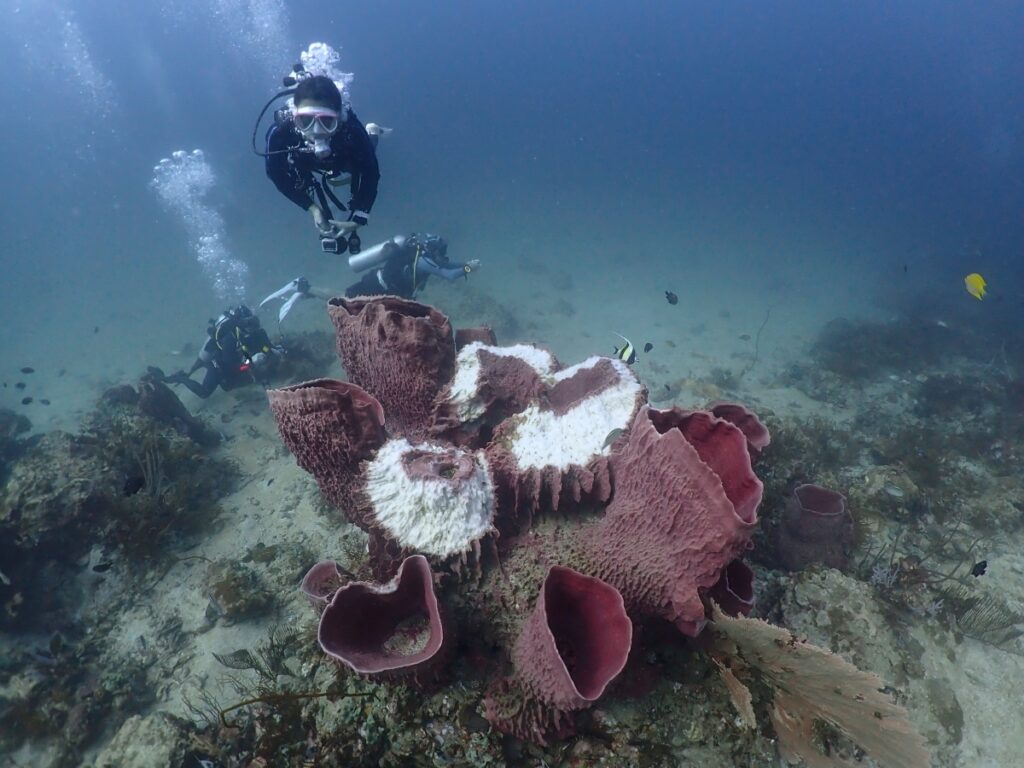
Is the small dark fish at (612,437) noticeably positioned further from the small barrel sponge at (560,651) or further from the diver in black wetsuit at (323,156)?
the diver in black wetsuit at (323,156)

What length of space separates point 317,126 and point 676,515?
5797 millimetres

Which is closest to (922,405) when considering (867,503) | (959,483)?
(959,483)

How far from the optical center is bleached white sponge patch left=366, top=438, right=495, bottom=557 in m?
2.61

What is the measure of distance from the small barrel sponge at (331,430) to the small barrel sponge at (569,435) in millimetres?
777

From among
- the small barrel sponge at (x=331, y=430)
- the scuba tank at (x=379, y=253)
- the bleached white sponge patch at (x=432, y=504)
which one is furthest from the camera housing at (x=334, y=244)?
the bleached white sponge patch at (x=432, y=504)

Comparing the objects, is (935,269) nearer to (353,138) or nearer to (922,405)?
(922,405)

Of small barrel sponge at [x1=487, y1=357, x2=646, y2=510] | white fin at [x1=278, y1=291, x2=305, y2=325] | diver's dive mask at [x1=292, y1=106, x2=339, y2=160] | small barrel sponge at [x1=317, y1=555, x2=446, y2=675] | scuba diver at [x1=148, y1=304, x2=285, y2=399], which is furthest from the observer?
white fin at [x1=278, y1=291, x2=305, y2=325]

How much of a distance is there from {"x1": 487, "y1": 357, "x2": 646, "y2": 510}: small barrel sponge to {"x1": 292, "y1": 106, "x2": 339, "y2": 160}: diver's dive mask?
4389 mm

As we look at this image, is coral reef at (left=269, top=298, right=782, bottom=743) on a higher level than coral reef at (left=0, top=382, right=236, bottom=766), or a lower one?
higher

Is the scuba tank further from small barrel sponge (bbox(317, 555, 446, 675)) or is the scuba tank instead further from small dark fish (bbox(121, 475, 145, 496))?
small barrel sponge (bbox(317, 555, 446, 675))

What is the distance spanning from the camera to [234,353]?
10266 mm

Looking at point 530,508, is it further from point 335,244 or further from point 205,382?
point 205,382

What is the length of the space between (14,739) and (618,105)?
171m

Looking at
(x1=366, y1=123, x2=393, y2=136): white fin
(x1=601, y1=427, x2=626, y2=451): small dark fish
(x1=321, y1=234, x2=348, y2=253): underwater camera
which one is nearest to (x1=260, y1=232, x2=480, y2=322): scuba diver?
(x1=366, y1=123, x2=393, y2=136): white fin
